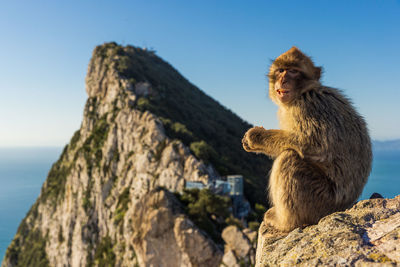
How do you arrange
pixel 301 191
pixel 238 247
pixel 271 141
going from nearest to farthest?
pixel 301 191
pixel 271 141
pixel 238 247

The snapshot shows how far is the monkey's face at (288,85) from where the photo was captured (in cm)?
340

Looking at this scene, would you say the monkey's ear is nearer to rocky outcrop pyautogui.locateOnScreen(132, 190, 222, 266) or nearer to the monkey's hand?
the monkey's hand

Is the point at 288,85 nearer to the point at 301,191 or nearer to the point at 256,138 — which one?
the point at 256,138

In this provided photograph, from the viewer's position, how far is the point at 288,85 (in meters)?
3.40

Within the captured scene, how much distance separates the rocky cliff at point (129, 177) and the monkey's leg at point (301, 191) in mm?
13144

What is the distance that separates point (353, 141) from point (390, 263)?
163 centimetres

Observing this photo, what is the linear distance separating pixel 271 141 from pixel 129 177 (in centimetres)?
2585

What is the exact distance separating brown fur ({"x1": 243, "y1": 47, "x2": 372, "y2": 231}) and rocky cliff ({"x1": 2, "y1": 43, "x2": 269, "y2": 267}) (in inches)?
519

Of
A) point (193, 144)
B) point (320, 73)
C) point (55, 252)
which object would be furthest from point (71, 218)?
point (320, 73)

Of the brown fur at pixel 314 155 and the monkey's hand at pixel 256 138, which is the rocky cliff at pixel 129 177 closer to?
the brown fur at pixel 314 155

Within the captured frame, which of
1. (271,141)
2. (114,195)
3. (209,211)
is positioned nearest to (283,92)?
(271,141)

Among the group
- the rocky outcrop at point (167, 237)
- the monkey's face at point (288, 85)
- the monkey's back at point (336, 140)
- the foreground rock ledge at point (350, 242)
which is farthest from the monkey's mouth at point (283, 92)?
the rocky outcrop at point (167, 237)

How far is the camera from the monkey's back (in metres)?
3.11

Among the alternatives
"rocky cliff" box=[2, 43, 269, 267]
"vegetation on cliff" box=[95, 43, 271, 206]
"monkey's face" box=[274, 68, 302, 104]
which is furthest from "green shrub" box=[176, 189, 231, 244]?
"monkey's face" box=[274, 68, 302, 104]
